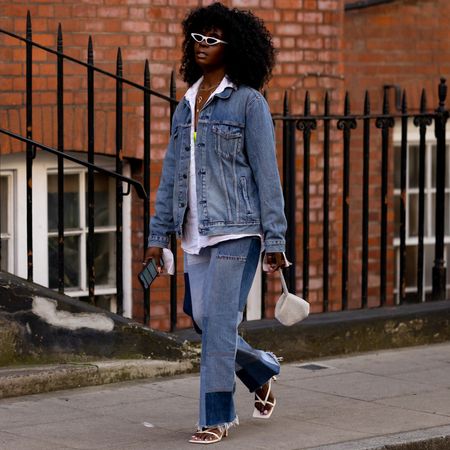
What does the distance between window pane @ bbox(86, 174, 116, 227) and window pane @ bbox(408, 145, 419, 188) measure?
2.61 metres

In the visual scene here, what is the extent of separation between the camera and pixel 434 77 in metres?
10.9

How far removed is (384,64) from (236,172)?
4574mm

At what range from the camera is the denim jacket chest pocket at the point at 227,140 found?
6.25 m

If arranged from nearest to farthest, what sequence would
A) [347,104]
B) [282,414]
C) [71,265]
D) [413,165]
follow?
1. [282,414]
2. [347,104]
3. [71,265]
4. [413,165]

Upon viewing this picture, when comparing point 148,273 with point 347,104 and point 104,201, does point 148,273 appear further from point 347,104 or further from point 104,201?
point 104,201

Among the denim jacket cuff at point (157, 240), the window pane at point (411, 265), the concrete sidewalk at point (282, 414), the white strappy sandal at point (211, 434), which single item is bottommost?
the concrete sidewalk at point (282, 414)

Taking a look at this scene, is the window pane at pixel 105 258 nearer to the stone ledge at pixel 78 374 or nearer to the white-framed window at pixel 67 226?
the white-framed window at pixel 67 226

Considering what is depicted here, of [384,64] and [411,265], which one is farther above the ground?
[384,64]

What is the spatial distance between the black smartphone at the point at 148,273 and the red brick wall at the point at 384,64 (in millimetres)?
4092

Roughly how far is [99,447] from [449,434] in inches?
61.5

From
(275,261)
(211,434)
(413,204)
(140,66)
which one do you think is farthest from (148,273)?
(413,204)

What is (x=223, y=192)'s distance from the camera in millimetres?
6242

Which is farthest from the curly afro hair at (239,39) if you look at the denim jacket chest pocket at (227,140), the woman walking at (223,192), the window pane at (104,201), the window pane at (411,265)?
the window pane at (411,265)

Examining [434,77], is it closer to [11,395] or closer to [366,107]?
[366,107]
